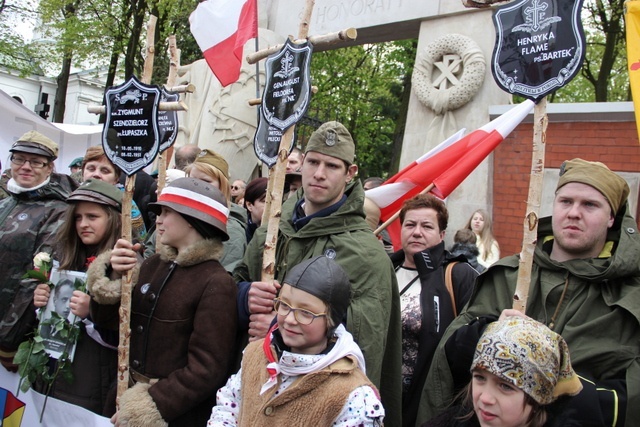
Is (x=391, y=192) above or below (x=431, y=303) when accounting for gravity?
above

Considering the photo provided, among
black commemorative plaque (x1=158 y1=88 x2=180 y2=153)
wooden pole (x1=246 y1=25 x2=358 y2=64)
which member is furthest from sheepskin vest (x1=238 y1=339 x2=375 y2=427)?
black commemorative plaque (x1=158 y1=88 x2=180 y2=153)

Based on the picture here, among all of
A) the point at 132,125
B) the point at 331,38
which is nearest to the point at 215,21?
the point at 132,125

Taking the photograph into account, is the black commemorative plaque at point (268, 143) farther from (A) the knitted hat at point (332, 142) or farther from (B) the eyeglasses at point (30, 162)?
(B) the eyeglasses at point (30, 162)

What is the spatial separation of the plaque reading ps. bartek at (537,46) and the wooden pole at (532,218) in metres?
0.11

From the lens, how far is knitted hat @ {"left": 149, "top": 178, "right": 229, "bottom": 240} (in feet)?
9.70

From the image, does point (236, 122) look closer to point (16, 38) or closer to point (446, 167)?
point (446, 167)

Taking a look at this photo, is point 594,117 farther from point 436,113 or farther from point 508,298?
point 508,298

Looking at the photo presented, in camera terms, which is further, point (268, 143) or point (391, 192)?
point (391, 192)

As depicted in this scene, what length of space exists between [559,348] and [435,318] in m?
1.13

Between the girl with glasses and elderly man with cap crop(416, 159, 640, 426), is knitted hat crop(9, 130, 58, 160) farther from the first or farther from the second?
elderly man with cap crop(416, 159, 640, 426)

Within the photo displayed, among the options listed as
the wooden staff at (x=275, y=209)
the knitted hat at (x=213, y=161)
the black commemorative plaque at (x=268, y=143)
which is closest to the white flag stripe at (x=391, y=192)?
the black commemorative plaque at (x=268, y=143)

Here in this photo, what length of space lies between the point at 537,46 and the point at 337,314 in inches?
54.9

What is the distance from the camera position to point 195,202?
2.99 m

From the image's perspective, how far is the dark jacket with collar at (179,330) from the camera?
2.72m
